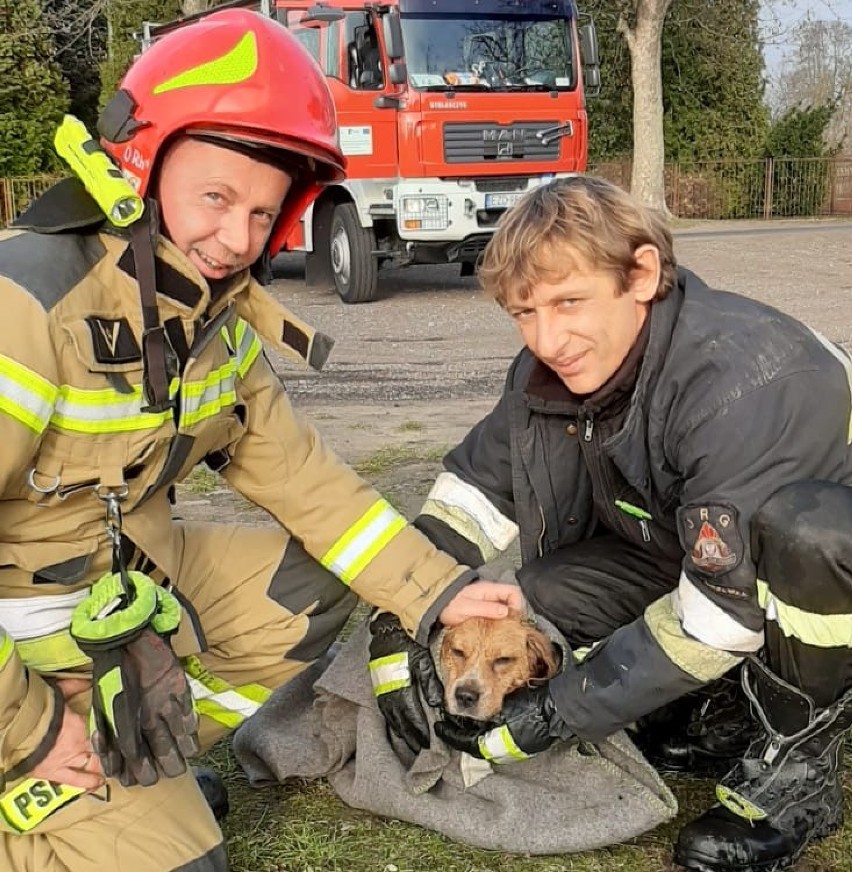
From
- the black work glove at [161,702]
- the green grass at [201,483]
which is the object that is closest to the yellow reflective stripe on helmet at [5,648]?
the black work glove at [161,702]

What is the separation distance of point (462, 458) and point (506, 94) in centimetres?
918

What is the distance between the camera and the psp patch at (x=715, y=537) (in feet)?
7.59

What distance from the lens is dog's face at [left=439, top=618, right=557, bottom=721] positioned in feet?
8.99

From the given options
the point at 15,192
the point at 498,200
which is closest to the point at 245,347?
the point at 498,200

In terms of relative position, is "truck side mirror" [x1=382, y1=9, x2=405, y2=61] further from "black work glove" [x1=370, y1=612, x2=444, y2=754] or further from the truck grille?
"black work glove" [x1=370, y1=612, x2=444, y2=754]

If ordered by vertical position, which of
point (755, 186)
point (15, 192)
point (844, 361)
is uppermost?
point (844, 361)

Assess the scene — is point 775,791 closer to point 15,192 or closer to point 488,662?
point 488,662

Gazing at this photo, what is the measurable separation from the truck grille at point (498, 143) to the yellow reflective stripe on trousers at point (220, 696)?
9094mm

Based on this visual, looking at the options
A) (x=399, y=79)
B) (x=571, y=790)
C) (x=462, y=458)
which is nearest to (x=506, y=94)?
(x=399, y=79)

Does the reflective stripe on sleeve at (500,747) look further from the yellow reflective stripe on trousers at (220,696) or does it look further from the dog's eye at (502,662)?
the yellow reflective stripe on trousers at (220,696)

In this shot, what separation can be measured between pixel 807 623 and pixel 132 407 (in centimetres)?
149

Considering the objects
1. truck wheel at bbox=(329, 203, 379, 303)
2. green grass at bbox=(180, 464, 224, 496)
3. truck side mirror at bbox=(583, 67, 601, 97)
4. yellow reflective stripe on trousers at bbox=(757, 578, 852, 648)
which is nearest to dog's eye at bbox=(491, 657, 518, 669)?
yellow reflective stripe on trousers at bbox=(757, 578, 852, 648)

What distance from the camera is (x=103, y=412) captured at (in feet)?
7.65

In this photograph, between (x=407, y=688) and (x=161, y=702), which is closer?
(x=161, y=702)
